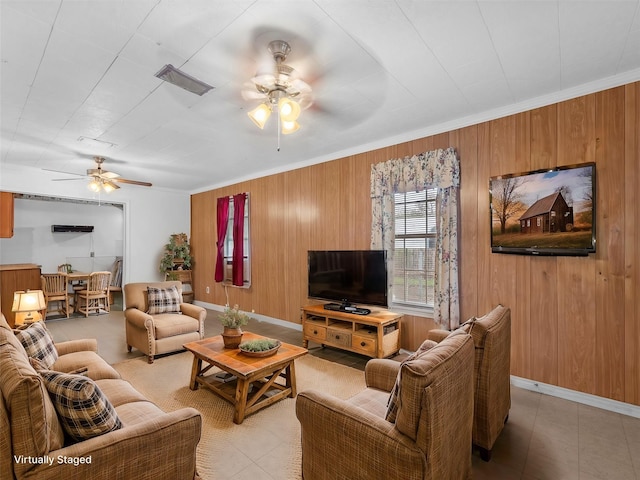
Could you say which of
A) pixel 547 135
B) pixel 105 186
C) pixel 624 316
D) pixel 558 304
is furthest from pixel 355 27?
pixel 105 186

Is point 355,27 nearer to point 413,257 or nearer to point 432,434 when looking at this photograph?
point 432,434

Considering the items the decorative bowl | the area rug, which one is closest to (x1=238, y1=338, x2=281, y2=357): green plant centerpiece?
the decorative bowl

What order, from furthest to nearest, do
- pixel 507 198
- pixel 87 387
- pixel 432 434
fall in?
pixel 507 198
pixel 87 387
pixel 432 434

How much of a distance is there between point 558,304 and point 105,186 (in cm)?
606

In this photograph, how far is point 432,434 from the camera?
1.27 metres

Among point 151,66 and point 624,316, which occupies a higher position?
point 151,66

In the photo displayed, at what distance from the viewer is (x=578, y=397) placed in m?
2.78

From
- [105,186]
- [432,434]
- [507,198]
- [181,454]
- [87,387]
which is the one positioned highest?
[105,186]

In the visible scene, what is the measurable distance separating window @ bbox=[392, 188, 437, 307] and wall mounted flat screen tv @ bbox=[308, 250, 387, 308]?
368 mm

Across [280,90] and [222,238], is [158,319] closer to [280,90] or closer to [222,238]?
[222,238]

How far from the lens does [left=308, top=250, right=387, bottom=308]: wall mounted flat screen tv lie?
12.4 ft

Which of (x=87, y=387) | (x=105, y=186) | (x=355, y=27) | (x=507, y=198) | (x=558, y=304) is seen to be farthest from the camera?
(x=105, y=186)

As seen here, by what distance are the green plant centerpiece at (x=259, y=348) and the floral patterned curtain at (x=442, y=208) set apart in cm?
179

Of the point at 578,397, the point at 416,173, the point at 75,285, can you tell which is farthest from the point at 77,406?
the point at 75,285
